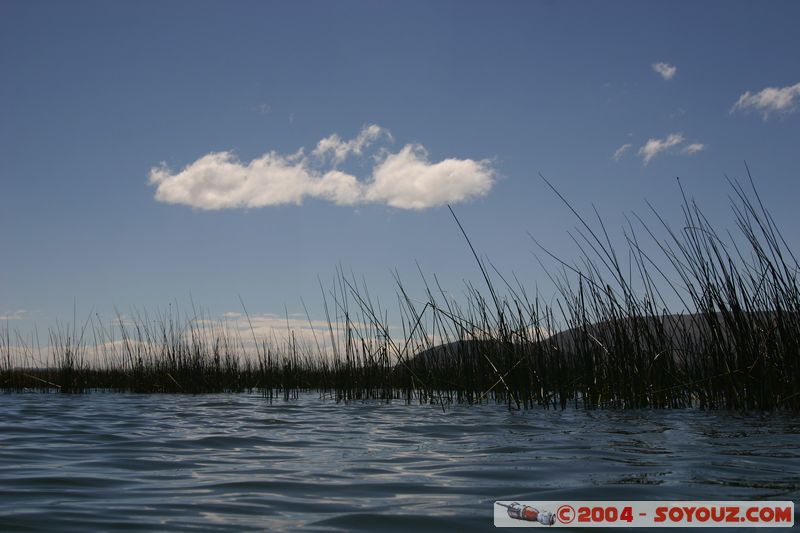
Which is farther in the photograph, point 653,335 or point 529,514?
point 653,335

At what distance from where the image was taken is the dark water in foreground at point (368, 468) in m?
2.07

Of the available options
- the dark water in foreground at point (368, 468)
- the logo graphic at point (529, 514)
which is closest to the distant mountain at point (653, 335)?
the dark water in foreground at point (368, 468)

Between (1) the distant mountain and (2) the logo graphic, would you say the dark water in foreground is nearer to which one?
(2) the logo graphic

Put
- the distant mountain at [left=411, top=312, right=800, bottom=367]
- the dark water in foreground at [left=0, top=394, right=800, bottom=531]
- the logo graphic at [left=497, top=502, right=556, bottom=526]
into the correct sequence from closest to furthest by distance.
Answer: the logo graphic at [left=497, top=502, right=556, bottom=526] < the dark water in foreground at [left=0, top=394, right=800, bottom=531] < the distant mountain at [left=411, top=312, right=800, bottom=367]

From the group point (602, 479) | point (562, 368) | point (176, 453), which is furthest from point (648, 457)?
point (562, 368)

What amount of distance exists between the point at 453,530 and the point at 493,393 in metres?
5.48

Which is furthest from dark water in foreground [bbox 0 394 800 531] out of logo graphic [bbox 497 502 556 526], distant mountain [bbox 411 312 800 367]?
distant mountain [bbox 411 312 800 367]

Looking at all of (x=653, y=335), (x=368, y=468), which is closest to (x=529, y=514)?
(x=368, y=468)

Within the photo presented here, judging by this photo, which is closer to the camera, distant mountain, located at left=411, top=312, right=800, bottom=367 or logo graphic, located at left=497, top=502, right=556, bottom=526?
logo graphic, located at left=497, top=502, right=556, bottom=526

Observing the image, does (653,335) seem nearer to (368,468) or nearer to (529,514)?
(368,468)

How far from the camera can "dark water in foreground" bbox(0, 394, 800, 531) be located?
2.07 meters

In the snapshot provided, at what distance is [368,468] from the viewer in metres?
2.89

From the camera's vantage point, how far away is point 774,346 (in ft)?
16.6

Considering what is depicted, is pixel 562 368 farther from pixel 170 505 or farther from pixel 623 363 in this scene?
pixel 170 505
